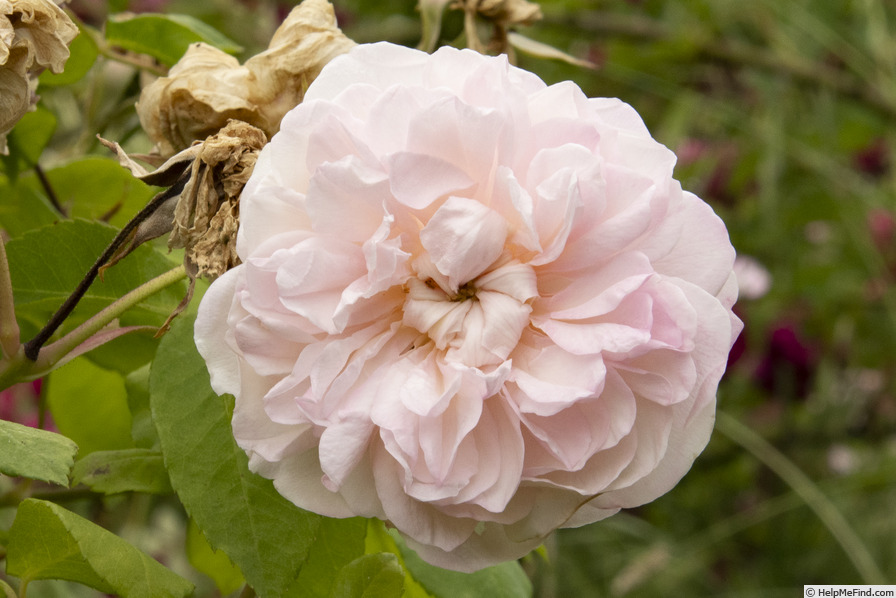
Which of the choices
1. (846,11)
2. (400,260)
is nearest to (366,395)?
(400,260)

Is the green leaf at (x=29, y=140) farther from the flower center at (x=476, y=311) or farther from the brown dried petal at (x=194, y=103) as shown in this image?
the flower center at (x=476, y=311)

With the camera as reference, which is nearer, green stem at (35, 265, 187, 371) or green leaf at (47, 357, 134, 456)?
green stem at (35, 265, 187, 371)

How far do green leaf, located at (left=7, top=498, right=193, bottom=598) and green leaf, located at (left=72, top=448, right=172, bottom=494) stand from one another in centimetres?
4

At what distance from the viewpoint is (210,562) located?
446mm

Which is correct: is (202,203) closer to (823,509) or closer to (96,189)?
(96,189)

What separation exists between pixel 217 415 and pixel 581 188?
0.49ft

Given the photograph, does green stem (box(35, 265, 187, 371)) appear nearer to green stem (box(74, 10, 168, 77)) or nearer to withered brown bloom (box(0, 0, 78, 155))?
withered brown bloom (box(0, 0, 78, 155))

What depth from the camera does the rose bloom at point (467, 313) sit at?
0.25 meters

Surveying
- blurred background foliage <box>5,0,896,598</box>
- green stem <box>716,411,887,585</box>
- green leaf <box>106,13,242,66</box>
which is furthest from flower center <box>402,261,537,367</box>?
blurred background foliage <box>5,0,896,598</box>

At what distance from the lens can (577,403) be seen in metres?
0.26

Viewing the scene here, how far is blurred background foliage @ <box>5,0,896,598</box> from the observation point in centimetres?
105

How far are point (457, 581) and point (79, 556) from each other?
0.50ft

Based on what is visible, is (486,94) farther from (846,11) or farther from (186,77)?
(846,11)

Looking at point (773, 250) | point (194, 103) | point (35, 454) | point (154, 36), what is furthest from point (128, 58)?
point (773, 250)
